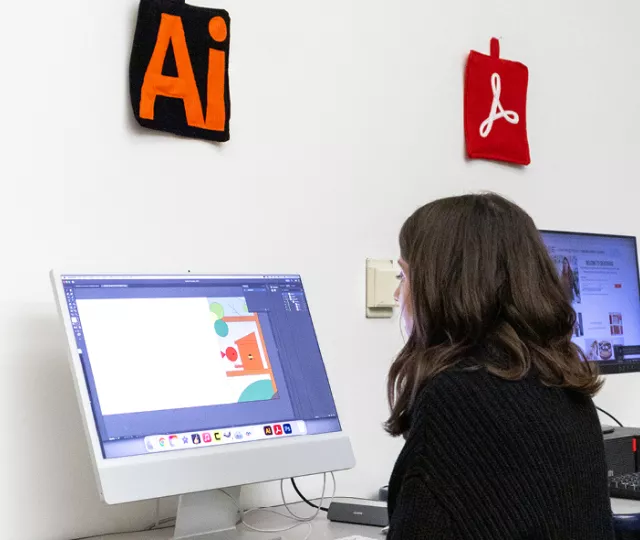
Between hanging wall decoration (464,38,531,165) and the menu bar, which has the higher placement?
hanging wall decoration (464,38,531,165)

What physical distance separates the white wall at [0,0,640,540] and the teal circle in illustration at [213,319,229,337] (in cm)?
22

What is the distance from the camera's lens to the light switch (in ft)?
6.21

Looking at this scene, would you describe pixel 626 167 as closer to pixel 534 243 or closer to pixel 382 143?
pixel 382 143

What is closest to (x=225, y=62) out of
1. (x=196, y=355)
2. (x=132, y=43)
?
(x=132, y=43)

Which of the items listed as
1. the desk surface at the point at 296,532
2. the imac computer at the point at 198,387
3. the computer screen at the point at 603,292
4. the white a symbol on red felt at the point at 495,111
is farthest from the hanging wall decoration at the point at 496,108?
the desk surface at the point at 296,532

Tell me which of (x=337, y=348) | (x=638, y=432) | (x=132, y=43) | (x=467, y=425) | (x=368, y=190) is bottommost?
(x=638, y=432)

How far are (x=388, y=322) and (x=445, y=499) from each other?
2.91 feet

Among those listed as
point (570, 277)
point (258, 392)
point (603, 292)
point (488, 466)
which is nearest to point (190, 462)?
point (258, 392)

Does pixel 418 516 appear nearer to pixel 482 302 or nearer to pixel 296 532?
pixel 482 302

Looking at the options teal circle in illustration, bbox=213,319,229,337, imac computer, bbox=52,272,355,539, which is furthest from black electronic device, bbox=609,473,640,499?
teal circle in illustration, bbox=213,319,229,337

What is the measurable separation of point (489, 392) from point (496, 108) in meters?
1.21

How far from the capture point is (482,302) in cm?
120

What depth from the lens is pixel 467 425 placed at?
3.63ft

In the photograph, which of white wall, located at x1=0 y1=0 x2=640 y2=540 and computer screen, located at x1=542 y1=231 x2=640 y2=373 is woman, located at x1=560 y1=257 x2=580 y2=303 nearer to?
computer screen, located at x1=542 y1=231 x2=640 y2=373
